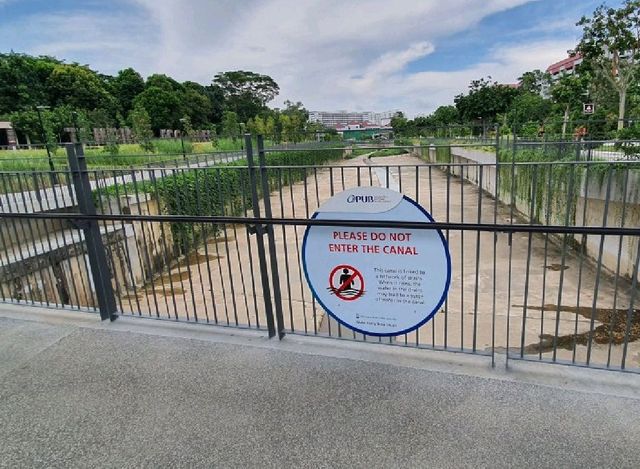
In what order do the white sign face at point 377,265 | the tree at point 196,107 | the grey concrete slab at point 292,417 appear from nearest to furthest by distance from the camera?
the grey concrete slab at point 292,417
the white sign face at point 377,265
the tree at point 196,107

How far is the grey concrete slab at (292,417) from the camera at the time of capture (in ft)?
6.41

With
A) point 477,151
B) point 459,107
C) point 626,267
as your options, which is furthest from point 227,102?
point 626,267

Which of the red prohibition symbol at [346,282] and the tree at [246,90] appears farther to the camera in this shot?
the tree at [246,90]

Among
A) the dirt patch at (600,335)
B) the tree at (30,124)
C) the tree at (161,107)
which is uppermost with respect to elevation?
the tree at (161,107)

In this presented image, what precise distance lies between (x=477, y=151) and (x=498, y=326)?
53.6ft

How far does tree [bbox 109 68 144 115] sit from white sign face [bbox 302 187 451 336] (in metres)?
70.6

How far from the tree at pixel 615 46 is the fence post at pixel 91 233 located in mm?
22816

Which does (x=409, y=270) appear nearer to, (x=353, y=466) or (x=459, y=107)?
(x=353, y=466)

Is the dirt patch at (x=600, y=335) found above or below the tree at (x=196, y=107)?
below

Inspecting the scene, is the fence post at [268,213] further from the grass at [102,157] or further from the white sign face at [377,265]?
the grass at [102,157]

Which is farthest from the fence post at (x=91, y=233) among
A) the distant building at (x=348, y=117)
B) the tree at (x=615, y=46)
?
the distant building at (x=348, y=117)

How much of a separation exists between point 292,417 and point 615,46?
24.1 m

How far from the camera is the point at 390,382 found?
2.50 metres

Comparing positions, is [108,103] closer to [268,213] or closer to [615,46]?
[615,46]
